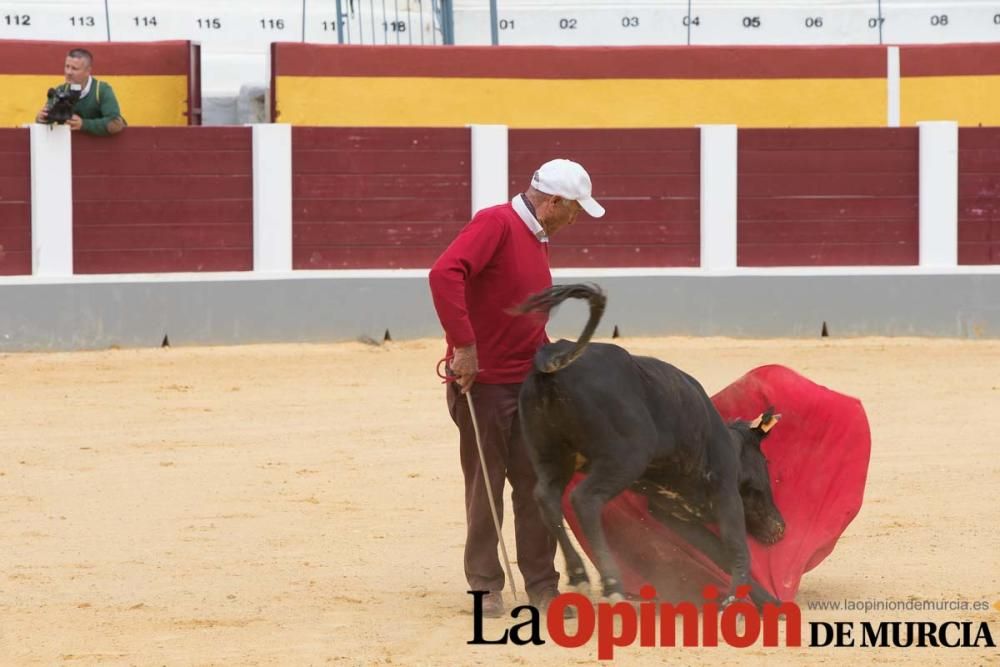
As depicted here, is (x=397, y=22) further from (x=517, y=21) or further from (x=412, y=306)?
(x=412, y=306)

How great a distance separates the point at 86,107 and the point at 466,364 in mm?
6925

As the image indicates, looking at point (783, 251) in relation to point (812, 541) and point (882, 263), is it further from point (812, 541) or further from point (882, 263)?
point (812, 541)

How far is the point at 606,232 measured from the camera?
11.7m

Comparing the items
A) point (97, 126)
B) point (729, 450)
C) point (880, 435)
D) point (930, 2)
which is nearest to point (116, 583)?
point (729, 450)

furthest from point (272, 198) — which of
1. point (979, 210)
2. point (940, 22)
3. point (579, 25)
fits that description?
point (940, 22)

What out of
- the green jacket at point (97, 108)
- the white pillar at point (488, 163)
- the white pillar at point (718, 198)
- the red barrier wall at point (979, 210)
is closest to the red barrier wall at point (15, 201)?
the green jacket at point (97, 108)

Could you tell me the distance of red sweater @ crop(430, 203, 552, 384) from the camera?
467cm

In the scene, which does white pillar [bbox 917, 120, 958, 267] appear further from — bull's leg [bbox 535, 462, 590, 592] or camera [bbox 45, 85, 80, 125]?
bull's leg [bbox 535, 462, 590, 592]

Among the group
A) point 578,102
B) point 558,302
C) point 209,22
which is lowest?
point 558,302

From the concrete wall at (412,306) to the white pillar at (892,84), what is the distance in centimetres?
202

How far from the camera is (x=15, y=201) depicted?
10.9 meters

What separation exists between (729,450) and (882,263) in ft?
25.0

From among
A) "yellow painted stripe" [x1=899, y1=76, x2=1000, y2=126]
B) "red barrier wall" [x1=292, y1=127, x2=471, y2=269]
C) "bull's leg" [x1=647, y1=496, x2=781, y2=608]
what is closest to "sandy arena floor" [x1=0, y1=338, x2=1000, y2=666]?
"bull's leg" [x1=647, y1=496, x2=781, y2=608]

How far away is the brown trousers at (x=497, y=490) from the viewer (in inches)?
188
